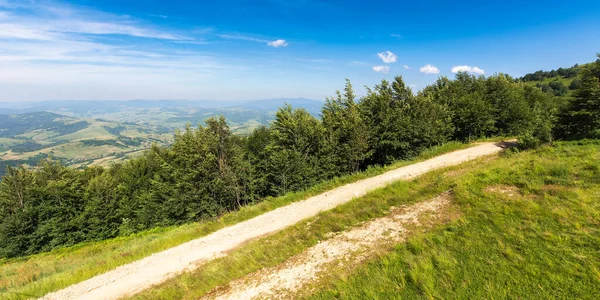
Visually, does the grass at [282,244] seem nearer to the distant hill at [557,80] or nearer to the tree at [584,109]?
the tree at [584,109]

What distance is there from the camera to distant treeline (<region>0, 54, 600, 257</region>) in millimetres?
28391

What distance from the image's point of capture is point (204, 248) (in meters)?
12.9

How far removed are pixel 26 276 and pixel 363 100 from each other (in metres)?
36.5

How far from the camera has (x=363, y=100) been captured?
3553cm

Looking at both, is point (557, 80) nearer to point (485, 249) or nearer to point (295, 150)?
point (295, 150)

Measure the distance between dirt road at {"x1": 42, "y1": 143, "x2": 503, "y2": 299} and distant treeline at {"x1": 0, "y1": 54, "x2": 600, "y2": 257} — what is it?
985 cm

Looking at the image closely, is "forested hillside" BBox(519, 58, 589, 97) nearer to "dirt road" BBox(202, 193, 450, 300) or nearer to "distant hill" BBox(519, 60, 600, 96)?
"distant hill" BBox(519, 60, 600, 96)

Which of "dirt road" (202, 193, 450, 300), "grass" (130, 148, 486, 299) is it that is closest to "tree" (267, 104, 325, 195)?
"grass" (130, 148, 486, 299)

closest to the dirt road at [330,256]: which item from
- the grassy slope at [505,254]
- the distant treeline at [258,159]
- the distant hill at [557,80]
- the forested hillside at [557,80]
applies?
the grassy slope at [505,254]

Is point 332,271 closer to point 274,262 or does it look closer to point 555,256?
point 274,262

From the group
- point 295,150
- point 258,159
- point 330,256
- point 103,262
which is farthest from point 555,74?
point 103,262

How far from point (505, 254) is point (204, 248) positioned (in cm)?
1267

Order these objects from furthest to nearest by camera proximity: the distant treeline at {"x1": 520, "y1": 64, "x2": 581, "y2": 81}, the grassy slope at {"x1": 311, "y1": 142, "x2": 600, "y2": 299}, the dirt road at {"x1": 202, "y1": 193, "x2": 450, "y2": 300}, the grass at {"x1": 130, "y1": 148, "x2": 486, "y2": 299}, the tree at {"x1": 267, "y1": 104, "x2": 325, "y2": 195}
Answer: the distant treeline at {"x1": 520, "y1": 64, "x2": 581, "y2": 81}, the tree at {"x1": 267, "y1": 104, "x2": 325, "y2": 195}, the grass at {"x1": 130, "y1": 148, "x2": 486, "y2": 299}, the dirt road at {"x1": 202, "y1": 193, "x2": 450, "y2": 300}, the grassy slope at {"x1": 311, "y1": 142, "x2": 600, "y2": 299}

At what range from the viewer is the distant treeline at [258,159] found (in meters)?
28.4
